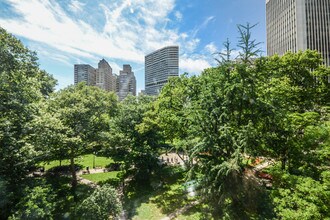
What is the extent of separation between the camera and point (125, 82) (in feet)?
538

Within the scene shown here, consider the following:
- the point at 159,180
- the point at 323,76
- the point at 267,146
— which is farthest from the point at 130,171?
the point at 323,76

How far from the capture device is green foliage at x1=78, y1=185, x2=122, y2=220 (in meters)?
12.3

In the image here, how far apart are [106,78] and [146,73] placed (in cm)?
3347

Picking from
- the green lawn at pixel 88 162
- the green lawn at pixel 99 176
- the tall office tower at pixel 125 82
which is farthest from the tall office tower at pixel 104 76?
the green lawn at pixel 99 176

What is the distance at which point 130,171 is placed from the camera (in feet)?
73.9

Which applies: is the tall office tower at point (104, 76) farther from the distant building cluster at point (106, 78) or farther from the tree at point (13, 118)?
the tree at point (13, 118)

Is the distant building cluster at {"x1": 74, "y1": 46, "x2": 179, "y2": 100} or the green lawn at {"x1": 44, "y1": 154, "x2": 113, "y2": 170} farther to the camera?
the distant building cluster at {"x1": 74, "y1": 46, "x2": 179, "y2": 100}

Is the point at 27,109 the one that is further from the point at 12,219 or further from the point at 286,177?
the point at 286,177

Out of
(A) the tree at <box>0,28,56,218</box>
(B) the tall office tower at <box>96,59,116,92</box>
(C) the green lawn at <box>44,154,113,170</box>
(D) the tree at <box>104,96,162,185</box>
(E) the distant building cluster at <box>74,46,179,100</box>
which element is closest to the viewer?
(A) the tree at <box>0,28,56,218</box>

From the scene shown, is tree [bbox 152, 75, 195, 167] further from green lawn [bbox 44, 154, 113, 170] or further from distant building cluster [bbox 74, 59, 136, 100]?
distant building cluster [bbox 74, 59, 136, 100]

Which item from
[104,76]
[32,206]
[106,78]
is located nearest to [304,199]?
[32,206]

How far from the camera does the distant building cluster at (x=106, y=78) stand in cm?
15300

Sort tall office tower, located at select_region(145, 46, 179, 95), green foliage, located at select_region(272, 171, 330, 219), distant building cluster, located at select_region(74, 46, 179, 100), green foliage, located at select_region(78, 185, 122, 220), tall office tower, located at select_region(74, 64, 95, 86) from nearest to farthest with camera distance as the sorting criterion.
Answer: green foliage, located at select_region(272, 171, 330, 219) < green foliage, located at select_region(78, 185, 122, 220) < tall office tower, located at select_region(145, 46, 179, 95) < distant building cluster, located at select_region(74, 46, 179, 100) < tall office tower, located at select_region(74, 64, 95, 86)

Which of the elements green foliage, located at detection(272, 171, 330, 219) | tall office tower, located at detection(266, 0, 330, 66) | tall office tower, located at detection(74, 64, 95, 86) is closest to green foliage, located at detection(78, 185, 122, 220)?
green foliage, located at detection(272, 171, 330, 219)
